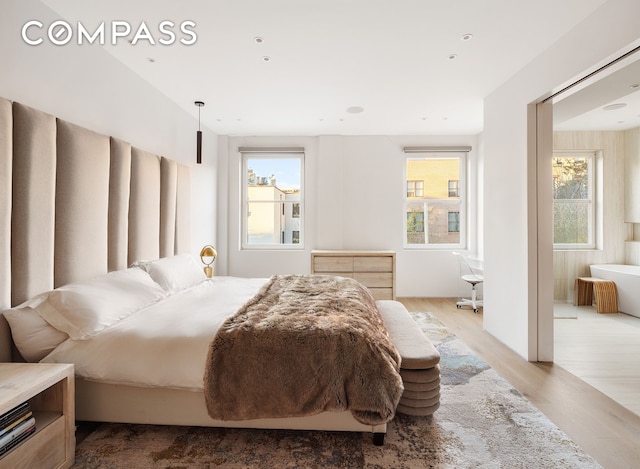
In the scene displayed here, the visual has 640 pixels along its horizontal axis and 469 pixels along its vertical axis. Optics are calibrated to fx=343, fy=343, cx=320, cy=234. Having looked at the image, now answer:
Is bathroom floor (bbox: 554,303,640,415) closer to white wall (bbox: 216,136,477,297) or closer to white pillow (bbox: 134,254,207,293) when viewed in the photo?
white wall (bbox: 216,136,477,297)

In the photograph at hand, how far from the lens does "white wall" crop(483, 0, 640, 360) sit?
2.25m

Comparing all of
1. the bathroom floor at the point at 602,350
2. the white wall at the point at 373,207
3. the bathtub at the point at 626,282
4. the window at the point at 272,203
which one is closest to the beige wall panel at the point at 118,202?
the white wall at the point at 373,207

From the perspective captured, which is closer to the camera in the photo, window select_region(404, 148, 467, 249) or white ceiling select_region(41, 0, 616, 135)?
white ceiling select_region(41, 0, 616, 135)

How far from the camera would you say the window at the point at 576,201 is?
5039 mm

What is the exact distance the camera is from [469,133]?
5.42 meters

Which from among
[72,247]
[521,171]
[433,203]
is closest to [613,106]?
[521,171]

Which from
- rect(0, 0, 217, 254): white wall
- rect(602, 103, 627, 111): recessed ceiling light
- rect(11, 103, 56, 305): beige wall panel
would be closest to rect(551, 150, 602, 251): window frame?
rect(602, 103, 627, 111): recessed ceiling light

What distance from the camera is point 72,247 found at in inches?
91.8

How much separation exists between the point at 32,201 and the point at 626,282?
614 centimetres

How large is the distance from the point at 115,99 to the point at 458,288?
5176 millimetres

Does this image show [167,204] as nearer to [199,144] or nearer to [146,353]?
[199,144]

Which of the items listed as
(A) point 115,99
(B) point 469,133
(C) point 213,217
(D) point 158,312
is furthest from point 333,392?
(B) point 469,133

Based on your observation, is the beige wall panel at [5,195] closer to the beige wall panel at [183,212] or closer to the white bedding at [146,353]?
the white bedding at [146,353]

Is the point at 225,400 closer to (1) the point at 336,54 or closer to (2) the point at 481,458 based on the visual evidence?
(2) the point at 481,458
